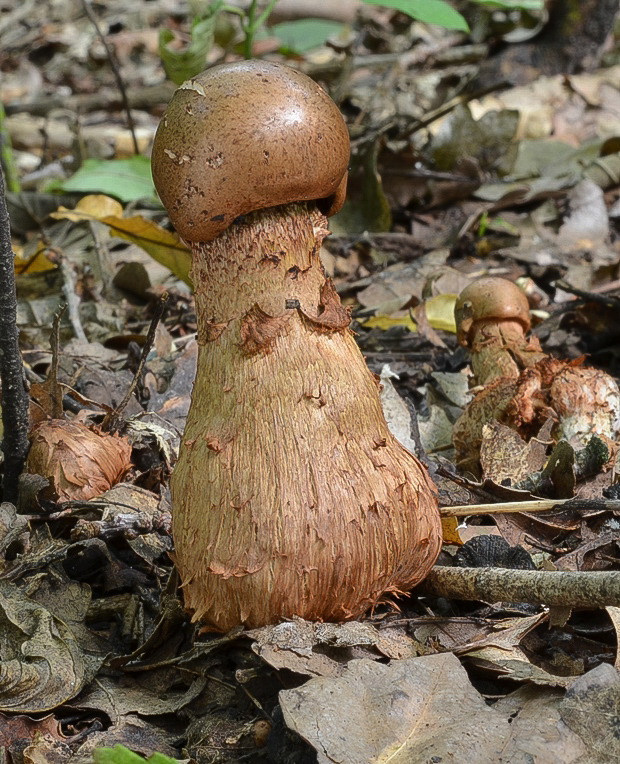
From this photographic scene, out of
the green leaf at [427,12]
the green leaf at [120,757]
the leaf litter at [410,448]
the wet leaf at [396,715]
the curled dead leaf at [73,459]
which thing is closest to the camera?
the green leaf at [120,757]

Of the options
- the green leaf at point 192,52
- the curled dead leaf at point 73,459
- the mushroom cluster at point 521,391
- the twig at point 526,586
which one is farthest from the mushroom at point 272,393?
the green leaf at point 192,52

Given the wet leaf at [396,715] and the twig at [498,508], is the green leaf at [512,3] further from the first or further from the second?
the wet leaf at [396,715]

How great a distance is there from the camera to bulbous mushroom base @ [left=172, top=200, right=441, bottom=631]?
239 centimetres

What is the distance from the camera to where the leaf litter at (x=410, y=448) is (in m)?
2.15

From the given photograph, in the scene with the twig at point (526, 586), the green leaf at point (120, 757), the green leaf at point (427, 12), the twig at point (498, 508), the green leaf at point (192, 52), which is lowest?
the twig at point (498, 508)

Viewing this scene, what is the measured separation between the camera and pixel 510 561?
2734 mm

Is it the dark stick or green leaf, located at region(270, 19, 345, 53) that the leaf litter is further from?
green leaf, located at region(270, 19, 345, 53)

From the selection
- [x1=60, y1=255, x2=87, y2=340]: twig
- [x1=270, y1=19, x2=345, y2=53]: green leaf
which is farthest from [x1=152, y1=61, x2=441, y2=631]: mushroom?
[x1=270, y1=19, x2=345, y2=53]: green leaf

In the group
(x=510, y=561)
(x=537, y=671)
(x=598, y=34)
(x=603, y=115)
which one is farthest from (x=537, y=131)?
(x=537, y=671)

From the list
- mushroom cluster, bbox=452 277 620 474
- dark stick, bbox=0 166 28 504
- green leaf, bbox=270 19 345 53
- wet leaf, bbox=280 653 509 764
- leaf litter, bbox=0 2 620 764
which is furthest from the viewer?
green leaf, bbox=270 19 345 53

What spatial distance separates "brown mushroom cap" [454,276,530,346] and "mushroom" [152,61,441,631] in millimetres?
1513

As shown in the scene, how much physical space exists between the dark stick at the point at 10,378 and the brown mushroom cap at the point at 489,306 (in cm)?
208

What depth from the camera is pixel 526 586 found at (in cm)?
237

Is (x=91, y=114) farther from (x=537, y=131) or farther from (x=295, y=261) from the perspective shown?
(x=295, y=261)
